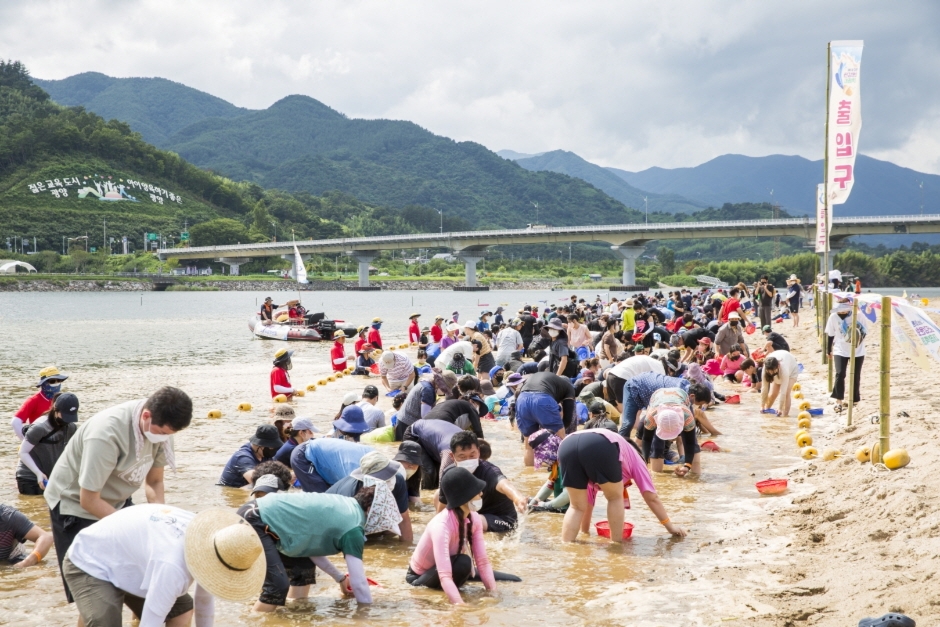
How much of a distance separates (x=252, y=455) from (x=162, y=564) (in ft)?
17.7

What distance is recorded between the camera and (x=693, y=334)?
1661 centimetres

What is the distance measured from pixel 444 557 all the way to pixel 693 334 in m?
11.9

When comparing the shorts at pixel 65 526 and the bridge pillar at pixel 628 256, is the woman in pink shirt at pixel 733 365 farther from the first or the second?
the bridge pillar at pixel 628 256

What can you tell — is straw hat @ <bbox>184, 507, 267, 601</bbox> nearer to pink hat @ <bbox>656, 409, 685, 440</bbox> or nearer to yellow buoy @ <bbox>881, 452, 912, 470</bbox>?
pink hat @ <bbox>656, 409, 685, 440</bbox>

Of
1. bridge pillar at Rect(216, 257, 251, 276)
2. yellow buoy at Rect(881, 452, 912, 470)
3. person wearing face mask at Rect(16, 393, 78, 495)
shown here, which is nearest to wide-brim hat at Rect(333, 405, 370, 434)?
person wearing face mask at Rect(16, 393, 78, 495)

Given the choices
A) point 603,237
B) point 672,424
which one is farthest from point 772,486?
point 603,237

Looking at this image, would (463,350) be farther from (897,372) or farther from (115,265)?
(115,265)

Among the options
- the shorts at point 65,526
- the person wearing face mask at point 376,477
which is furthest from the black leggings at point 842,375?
the shorts at point 65,526

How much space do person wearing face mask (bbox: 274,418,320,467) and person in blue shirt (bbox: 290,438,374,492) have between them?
23.7 inches

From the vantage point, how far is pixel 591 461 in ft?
22.2

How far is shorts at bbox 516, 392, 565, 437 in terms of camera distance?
9.29 meters

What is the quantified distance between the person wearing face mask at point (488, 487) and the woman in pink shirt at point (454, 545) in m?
0.17

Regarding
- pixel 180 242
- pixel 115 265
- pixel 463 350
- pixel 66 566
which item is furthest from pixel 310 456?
pixel 180 242

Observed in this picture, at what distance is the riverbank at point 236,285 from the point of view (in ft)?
340
